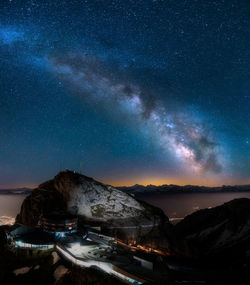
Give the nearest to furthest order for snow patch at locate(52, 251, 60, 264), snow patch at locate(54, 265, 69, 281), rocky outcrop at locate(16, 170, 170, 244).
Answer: snow patch at locate(54, 265, 69, 281)
snow patch at locate(52, 251, 60, 264)
rocky outcrop at locate(16, 170, 170, 244)

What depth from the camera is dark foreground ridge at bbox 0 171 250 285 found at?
2559 centimetres

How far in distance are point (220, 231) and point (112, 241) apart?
3463 centimetres

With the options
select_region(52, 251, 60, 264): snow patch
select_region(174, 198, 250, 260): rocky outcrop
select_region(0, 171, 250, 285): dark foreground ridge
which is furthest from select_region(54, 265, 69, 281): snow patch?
select_region(174, 198, 250, 260): rocky outcrop

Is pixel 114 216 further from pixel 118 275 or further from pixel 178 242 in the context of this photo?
pixel 118 275

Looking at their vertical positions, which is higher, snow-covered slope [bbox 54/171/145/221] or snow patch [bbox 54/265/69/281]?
snow-covered slope [bbox 54/171/145/221]

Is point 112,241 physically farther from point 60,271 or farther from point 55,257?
point 60,271

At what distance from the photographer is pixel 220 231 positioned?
53.1 meters

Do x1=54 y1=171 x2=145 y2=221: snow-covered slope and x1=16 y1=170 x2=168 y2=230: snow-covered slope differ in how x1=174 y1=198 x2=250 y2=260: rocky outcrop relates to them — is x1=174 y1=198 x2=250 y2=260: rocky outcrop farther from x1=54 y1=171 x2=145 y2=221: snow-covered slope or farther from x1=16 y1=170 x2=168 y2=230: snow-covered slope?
x1=54 y1=171 x2=145 y2=221: snow-covered slope

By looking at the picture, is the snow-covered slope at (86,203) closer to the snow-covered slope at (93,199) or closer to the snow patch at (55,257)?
the snow-covered slope at (93,199)

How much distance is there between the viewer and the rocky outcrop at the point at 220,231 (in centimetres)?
4706

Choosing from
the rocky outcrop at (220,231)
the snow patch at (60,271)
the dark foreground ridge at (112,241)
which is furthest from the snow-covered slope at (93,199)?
the snow patch at (60,271)

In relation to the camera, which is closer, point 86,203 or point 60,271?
point 60,271

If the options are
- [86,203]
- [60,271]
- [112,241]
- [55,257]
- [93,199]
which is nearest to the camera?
[60,271]

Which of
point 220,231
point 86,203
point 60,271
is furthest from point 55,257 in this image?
point 220,231
